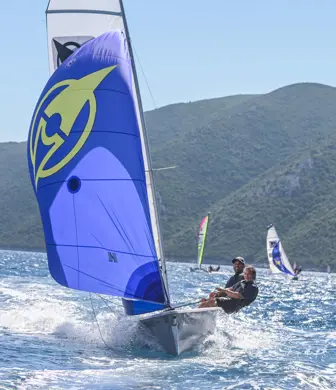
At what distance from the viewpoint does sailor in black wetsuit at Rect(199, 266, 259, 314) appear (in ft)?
57.0

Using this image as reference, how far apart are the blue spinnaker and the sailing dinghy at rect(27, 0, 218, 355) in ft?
145

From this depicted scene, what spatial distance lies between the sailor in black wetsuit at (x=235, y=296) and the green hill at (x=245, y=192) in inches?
3653

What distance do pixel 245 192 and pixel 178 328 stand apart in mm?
123842

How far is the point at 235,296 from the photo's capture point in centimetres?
1731

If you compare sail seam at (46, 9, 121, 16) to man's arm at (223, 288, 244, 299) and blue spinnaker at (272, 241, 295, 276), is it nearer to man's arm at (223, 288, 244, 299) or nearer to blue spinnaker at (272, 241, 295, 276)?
man's arm at (223, 288, 244, 299)

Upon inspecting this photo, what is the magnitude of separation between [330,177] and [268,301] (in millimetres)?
101188

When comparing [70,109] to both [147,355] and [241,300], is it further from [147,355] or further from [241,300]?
[241,300]

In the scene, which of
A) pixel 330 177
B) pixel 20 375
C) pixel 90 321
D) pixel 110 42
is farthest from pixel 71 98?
pixel 330 177

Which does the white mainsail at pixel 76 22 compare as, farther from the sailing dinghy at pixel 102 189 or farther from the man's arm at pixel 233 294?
the man's arm at pixel 233 294

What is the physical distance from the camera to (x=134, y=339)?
1702 centimetres

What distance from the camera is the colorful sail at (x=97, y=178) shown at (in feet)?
52.2

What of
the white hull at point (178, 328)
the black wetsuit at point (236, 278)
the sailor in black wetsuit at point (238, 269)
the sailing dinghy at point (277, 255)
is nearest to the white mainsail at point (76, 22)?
the sailor in black wetsuit at point (238, 269)

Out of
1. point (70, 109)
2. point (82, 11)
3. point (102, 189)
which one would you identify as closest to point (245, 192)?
point (82, 11)

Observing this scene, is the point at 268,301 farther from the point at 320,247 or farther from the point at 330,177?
the point at 330,177
